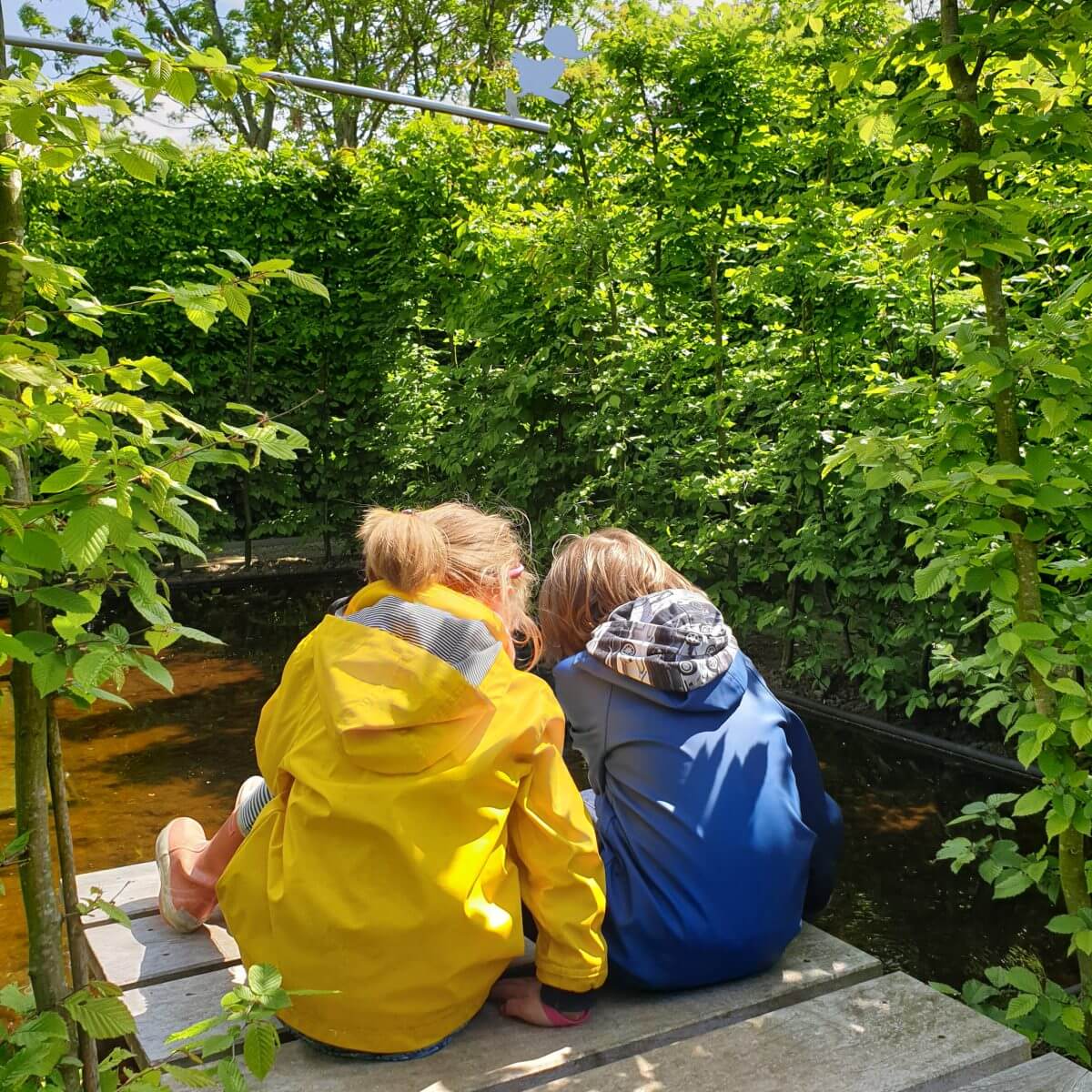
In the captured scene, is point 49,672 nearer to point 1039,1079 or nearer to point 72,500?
point 72,500

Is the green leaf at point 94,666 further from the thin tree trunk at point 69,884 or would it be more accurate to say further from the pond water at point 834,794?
the pond water at point 834,794

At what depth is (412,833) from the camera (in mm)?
1867

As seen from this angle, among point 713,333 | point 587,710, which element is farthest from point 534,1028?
point 713,333

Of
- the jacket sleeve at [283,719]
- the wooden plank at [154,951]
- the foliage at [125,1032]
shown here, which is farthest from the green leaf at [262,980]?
the wooden plank at [154,951]

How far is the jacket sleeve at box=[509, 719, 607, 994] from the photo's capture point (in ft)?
6.42

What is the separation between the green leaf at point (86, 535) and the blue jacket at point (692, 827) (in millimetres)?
1160

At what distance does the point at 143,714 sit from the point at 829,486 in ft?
11.7

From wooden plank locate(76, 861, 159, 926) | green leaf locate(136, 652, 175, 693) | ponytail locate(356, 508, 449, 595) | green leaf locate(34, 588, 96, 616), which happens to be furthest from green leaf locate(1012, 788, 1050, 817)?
wooden plank locate(76, 861, 159, 926)

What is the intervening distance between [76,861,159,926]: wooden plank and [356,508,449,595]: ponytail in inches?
44.2

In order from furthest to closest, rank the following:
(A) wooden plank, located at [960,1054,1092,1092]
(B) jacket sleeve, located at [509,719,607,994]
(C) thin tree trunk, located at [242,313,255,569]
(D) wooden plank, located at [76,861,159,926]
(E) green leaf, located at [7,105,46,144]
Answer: (C) thin tree trunk, located at [242,313,255,569], (D) wooden plank, located at [76,861,159,926], (B) jacket sleeve, located at [509,719,607,994], (A) wooden plank, located at [960,1054,1092,1092], (E) green leaf, located at [7,105,46,144]

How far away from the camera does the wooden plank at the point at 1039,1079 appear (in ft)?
5.74

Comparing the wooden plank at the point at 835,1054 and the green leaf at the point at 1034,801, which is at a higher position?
the green leaf at the point at 1034,801

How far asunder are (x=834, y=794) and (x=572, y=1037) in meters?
2.53

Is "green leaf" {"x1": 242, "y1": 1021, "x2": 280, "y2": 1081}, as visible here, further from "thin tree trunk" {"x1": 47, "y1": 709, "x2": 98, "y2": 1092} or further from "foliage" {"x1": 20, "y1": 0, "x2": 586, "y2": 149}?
"foliage" {"x1": 20, "y1": 0, "x2": 586, "y2": 149}
